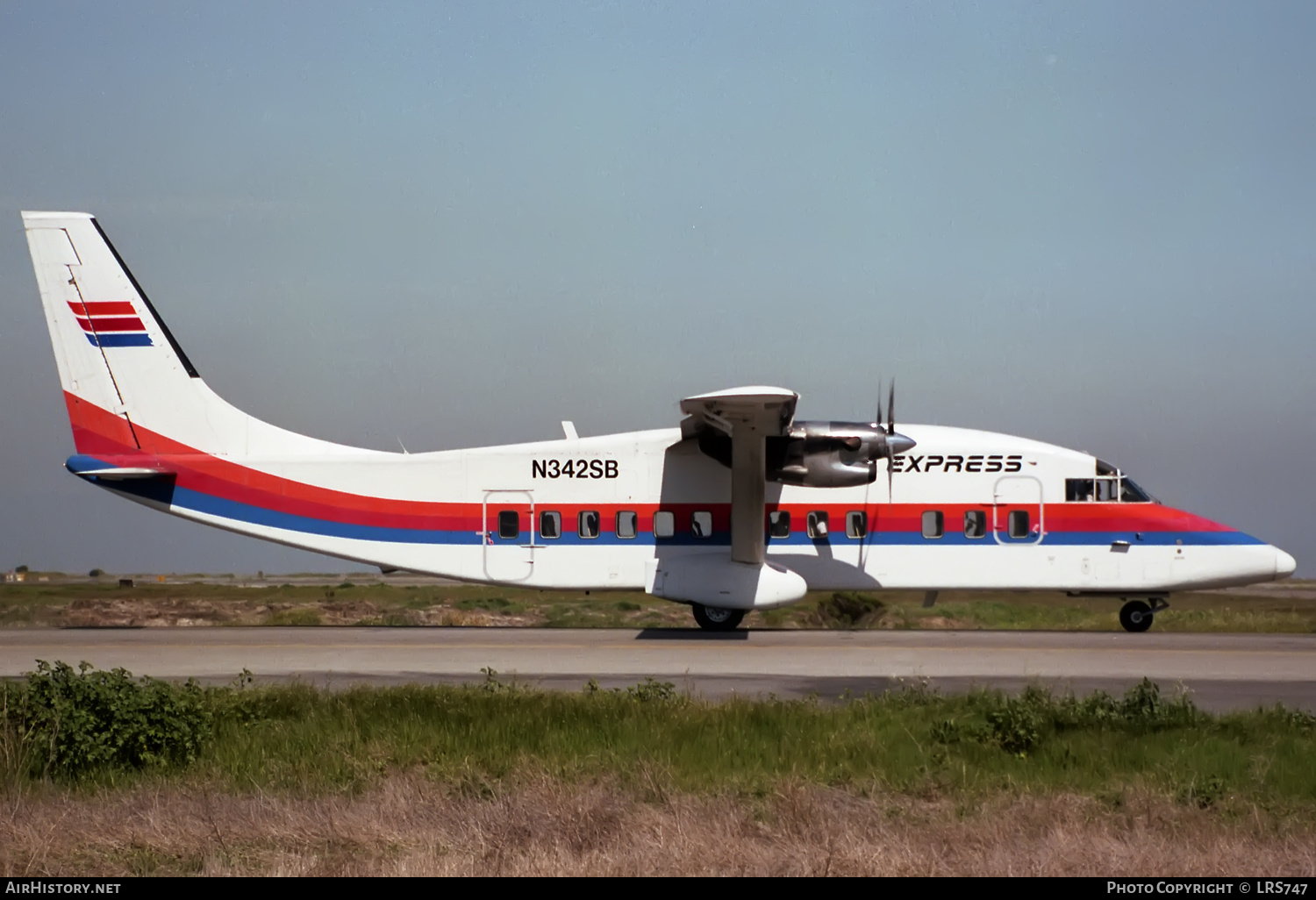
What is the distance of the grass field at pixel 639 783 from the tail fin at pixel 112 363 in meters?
12.2

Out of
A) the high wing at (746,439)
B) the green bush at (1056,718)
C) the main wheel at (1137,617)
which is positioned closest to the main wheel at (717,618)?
the high wing at (746,439)

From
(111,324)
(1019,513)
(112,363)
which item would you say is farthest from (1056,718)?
(111,324)

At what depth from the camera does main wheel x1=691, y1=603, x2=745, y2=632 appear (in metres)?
24.4

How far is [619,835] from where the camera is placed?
888 centimetres

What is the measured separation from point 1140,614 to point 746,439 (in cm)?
869

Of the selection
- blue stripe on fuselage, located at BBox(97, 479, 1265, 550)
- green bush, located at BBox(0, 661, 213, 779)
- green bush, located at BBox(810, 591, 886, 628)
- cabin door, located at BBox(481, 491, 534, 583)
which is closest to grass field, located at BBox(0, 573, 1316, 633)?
green bush, located at BBox(810, 591, 886, 628)

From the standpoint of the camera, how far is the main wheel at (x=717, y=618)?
2441 centimetres

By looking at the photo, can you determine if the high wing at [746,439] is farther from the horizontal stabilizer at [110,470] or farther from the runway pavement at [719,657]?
the horizontal stabilizer at [110,470]

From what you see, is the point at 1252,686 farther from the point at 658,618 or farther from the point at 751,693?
the point at 658,618

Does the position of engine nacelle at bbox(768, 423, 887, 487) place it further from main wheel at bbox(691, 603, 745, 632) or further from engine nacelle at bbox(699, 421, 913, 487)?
main wheel at bbox(691, 603, 745, 632)

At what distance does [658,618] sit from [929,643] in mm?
11411

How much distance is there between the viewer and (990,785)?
34.2 feet

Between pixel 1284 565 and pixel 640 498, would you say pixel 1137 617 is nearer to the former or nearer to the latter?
pixel 1284 565

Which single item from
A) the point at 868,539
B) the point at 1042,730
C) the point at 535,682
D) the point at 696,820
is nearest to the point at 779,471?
the point at 868,539
